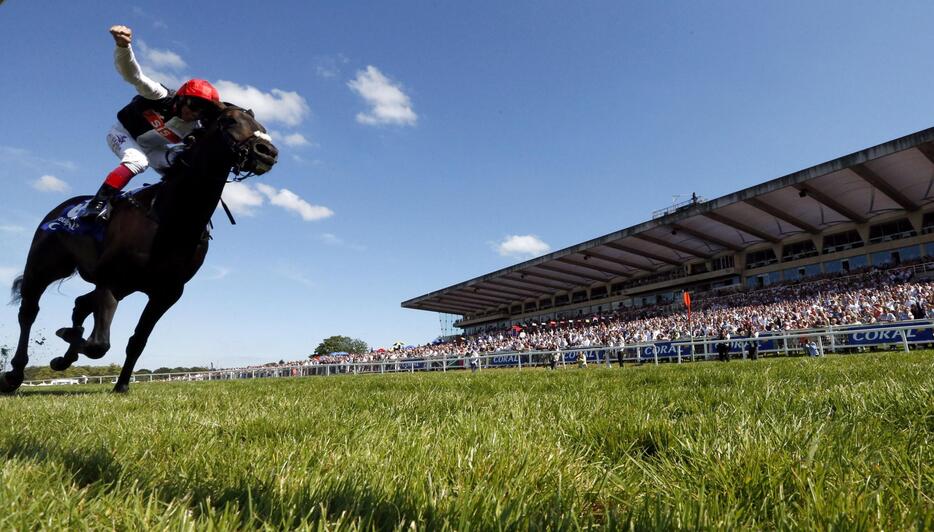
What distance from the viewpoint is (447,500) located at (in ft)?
4.86

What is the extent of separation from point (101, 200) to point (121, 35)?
1964 mm

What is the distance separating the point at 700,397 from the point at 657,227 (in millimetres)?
40129

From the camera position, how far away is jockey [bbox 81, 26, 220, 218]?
5.58 metres

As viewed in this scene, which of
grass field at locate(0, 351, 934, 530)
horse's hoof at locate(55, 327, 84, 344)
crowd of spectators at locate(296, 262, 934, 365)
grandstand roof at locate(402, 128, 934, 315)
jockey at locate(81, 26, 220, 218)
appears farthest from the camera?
grandstand roof at locate(402, 128, 934, 315)

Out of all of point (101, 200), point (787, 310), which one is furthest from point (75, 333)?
point (787, 310)

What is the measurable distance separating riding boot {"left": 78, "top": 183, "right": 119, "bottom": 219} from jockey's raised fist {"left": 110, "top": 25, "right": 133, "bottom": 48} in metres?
1.73

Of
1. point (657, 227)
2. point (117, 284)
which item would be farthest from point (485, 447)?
point (657, 227)

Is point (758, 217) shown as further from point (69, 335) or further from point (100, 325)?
point (69, 335)

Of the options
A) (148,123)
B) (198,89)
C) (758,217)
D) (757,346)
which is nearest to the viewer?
(198,89)

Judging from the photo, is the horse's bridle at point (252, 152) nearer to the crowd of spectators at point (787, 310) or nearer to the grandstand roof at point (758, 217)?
the crowd of spectators at point (787, 310)

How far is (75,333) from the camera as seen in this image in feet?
20.4

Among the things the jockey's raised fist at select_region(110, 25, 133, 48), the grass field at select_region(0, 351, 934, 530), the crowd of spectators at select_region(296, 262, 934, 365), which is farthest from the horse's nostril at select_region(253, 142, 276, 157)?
the crowd of spectators at select_region(296, 262, 934, 365)

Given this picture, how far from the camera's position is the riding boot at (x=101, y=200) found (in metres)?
5.93

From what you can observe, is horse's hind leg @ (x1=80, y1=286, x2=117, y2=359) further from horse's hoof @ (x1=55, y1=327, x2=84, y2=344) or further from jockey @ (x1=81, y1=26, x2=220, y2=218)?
jockey @ (x1=81, y1=26, x2=220, y2=218)
